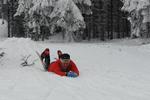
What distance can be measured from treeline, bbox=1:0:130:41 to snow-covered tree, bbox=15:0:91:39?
A: 26.2ft

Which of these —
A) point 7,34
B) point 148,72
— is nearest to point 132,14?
point 148,72

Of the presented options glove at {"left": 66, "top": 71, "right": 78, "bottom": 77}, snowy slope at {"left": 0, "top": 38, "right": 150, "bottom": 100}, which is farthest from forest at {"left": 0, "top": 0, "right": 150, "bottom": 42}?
glove at {"left": 66, "top": 71, "right": 78, "bottom": 77}

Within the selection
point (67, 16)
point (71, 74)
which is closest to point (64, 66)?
point (71, 74)

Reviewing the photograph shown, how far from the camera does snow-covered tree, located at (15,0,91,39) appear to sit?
28.9 m

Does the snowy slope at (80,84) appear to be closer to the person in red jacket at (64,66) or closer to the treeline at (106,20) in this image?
the person in red jacket at (64,66)

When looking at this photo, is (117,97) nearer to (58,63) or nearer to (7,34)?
(58,63)

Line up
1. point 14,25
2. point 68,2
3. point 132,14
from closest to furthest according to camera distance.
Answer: point 68,2 → point 132,14 → point 14,25

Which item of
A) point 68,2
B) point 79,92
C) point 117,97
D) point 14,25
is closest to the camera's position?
point 117,97

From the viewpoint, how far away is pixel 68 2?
2877 cm

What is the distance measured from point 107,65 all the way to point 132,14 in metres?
17.3

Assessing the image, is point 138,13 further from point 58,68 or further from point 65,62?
point 58,68

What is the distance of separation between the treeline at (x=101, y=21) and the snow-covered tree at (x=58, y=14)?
26.2 feet

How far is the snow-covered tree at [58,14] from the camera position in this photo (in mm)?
28891

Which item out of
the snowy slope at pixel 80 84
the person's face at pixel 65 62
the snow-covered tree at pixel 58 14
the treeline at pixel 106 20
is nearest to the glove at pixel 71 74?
the snowy slope at pixel 80 84
